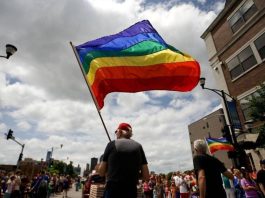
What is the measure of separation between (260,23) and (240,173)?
13.0 m

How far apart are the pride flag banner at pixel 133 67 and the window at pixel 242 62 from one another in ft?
49.3

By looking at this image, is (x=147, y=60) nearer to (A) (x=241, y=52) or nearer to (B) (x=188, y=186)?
(B) (x=188, y=186)

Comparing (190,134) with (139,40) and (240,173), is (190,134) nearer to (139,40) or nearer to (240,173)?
(240,173)

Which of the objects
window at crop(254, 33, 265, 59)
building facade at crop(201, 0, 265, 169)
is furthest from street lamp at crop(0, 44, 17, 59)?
window at crop(254, 33, 265, 59)

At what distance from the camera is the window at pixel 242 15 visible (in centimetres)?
1909

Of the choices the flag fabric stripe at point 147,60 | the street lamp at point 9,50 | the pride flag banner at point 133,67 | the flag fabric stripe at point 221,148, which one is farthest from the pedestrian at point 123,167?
the flag fabric stripe at point 221,148

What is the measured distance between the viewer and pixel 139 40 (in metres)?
6.18

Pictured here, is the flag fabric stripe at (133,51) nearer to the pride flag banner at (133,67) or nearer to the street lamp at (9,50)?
the pride flag banner at (133,67)

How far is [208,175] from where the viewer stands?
13.3ft

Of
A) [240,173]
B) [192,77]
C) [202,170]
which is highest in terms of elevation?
[192,77]

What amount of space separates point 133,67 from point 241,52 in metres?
16.8

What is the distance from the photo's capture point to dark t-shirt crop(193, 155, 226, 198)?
396 centimetres

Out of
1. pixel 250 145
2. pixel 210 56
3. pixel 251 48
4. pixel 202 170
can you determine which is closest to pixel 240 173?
pixel 250 145

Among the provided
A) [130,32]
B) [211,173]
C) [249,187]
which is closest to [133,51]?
[130,32]
